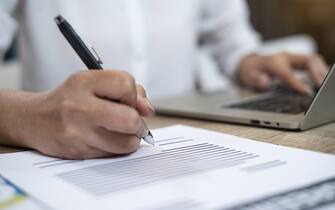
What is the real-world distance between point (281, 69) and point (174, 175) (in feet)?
1.78

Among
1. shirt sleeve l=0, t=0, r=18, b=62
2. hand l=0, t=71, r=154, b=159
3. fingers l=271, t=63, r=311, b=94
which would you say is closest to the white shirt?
shirt sleeve l=0, t=0, r=18, b=62

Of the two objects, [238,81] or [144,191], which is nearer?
[144,191]

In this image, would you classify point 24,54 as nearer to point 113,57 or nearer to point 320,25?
point 113,57

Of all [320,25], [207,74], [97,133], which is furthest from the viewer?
[320,25]

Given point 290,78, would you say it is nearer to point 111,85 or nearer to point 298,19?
point 111,85

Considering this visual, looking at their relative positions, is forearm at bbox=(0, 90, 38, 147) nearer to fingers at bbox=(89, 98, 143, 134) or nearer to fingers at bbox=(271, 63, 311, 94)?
fingers at bbox=(89, 98, 143, 134)

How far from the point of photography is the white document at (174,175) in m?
0.32

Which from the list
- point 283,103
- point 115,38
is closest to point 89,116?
point 283,103

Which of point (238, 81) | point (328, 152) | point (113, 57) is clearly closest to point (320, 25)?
point (238, 81)

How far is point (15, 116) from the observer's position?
494mm

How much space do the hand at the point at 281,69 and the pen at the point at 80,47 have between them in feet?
1.31

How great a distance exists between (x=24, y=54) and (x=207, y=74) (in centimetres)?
97

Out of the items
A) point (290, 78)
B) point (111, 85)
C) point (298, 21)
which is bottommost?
point (298, 21)

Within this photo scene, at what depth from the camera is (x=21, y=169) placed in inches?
16.5
